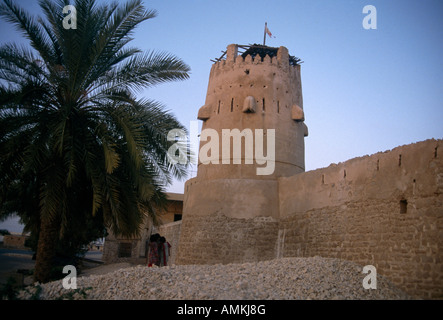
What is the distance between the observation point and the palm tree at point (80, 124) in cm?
727

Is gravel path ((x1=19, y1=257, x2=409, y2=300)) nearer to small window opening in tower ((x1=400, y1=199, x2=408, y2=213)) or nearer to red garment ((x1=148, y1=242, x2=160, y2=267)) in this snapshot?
small window opening in tower ((x1=400, y1=199, x2=408, y2=213))

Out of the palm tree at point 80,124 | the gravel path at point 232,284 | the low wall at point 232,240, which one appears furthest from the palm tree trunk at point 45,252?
the low wall at point 232,240

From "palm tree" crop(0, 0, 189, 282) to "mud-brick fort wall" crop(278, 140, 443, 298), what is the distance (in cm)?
370

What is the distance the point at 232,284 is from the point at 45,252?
398 centimetres

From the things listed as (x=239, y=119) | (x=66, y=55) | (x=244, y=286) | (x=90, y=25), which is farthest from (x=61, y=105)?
(x=239, y=119)

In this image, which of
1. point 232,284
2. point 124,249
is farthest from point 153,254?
point 124,249

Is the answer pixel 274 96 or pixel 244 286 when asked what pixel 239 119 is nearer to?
pixel 274 96

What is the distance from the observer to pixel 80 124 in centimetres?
776

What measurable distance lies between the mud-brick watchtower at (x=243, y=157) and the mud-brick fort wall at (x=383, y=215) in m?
1.23

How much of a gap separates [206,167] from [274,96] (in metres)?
3.10

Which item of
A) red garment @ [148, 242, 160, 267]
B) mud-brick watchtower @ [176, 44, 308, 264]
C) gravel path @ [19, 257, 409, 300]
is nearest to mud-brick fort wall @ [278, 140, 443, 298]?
gravel path @ [19, 257, 409, 300]

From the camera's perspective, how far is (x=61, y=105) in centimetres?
785
